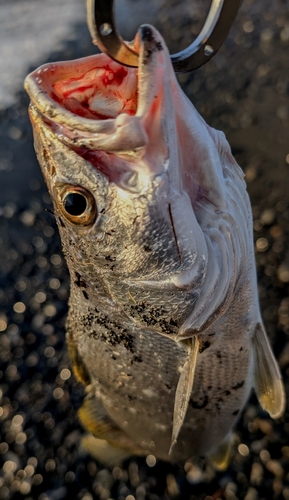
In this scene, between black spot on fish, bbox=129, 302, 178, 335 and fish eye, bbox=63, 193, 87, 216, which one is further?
black spot on fish, bbox=129, 302, 178, 335

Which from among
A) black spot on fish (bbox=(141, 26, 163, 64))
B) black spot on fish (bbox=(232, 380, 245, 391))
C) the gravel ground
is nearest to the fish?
black spot on fish (bbox=(141, 26, 163, 64))

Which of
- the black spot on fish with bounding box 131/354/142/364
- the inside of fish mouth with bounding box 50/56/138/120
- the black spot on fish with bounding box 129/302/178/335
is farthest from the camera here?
the black spot on fish with bounding box 131/354/142/364

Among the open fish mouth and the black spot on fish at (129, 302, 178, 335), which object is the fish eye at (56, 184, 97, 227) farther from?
the black spot on fish at (129, 302, 178, 335)

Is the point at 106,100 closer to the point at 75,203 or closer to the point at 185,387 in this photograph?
the point at 75,203

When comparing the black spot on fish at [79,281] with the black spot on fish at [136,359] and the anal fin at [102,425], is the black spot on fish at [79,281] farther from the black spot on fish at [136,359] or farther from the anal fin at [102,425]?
the anal fin at [102,425]

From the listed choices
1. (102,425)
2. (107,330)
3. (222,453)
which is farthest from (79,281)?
(222,453)

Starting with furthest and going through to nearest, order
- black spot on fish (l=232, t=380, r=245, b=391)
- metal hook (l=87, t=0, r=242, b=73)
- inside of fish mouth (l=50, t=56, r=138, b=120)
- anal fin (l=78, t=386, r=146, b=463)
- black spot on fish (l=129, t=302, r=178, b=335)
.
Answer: anal fin (l=78, t=386, r=146, b=463), black spot on fish (l=232, t=380, r=245, b=391), black spot on fish (l=129, t=302, r=178, b=335), inside of fish mouth (l=50, t=56, r=138, b=120), metal hook (l=87, t=0, r=242, b=73)

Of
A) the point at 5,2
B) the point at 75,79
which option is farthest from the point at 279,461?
the point at 5,2

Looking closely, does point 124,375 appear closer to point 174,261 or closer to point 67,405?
point 174,261
